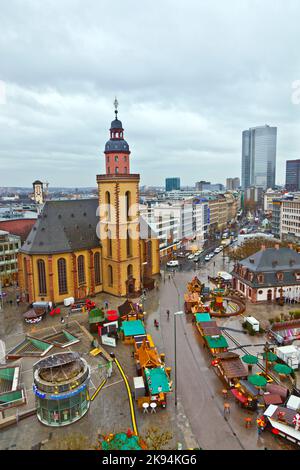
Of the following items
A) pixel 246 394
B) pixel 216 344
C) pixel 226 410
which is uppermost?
pixel 216 344

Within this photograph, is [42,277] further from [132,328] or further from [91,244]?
[132,328]

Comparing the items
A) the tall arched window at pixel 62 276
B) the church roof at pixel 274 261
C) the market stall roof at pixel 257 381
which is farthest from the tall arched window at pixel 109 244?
the market stall roof at pixel 257 381

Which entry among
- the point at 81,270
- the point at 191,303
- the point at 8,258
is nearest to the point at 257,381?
the point at 191,303

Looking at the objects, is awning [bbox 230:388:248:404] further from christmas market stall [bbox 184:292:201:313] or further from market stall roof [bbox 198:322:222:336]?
christmas market stall [bbox 184:292:201:313]

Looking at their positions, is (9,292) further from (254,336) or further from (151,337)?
(254,336)

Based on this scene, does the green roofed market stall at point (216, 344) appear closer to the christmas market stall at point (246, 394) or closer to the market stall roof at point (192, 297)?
the christmas market stall at point (246, 394)

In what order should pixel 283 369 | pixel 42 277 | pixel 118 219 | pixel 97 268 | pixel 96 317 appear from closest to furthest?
pixel 283 369, pixel 96 317, pixel 42 277, pixel 118 219, pixel 97 268
